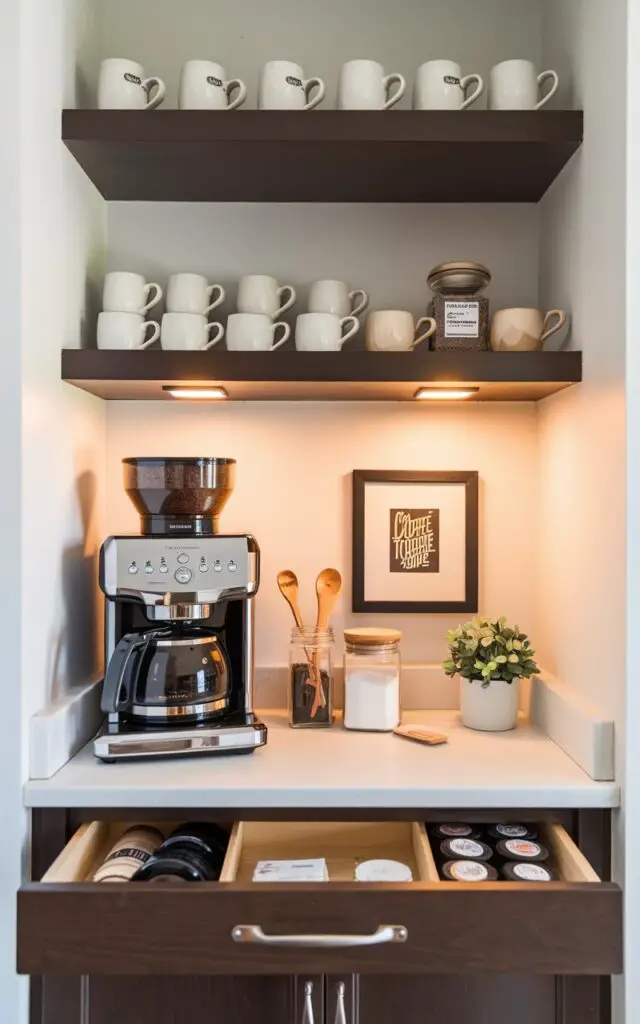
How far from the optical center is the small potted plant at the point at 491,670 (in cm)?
151

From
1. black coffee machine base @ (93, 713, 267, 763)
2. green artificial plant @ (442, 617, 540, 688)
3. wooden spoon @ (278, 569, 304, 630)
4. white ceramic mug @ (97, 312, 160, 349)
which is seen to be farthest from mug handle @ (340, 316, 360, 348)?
black coffee machine base @ (93, 713, 267, 763)

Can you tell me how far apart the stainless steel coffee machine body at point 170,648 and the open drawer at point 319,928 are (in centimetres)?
31

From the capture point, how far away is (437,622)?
5.69 ft

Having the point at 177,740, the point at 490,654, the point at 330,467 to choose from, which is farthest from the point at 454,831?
the point at 330,467

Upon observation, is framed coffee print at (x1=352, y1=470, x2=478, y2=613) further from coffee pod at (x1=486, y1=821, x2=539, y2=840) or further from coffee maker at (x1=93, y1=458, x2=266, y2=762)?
coffee pod at (x1=486, y1=821, x2=539, y2=840)

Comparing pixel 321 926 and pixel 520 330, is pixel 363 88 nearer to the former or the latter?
pixel 520 330

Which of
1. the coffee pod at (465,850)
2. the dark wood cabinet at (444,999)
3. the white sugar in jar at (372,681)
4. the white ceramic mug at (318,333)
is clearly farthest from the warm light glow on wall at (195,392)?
the dark wood cabinet at (444,999)

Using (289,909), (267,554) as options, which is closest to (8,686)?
(289,909)

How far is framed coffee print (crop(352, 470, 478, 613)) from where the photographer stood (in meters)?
1.72

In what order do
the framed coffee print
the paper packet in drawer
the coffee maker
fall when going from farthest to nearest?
the framed coffee print
the coffee maker
the paper packet in drawer

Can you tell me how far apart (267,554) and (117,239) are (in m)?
0.72

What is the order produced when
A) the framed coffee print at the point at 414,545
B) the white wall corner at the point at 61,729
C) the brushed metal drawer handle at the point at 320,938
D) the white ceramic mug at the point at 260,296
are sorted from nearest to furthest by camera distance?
the brushed metal drawer handle at the point at 320,938, the white wall corner at the point at 61,729, the white ceramic mug at the point at 260,296, the framed coffee print at the point at 414,545

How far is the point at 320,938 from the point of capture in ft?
3.39

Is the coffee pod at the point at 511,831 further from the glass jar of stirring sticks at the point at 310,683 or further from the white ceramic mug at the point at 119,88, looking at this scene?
the white ceramic mug at the point at 119,88
